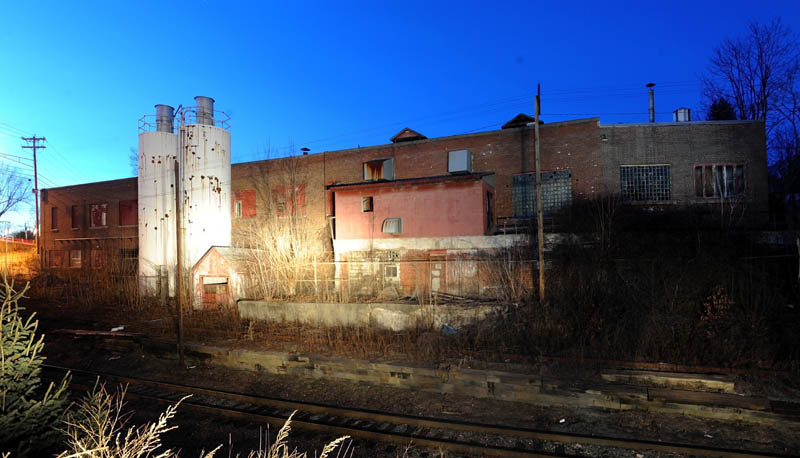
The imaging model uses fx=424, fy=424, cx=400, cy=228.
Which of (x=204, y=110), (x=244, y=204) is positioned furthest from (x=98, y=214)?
(x=204, y=110)

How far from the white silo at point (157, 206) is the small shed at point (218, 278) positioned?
142 inches

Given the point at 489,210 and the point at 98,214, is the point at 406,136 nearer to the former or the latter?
the point at 489,210

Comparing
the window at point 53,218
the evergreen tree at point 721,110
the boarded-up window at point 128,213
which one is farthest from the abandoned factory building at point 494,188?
the window at point 53,218

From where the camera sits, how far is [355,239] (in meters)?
21.4

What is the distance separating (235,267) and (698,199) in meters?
22.4

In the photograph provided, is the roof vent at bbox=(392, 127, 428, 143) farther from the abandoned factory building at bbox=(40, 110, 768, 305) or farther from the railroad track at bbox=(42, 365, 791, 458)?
the railroad track at bbox=(42, 365, 791, 458)

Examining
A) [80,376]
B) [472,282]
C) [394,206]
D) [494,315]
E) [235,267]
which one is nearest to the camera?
[80,376]

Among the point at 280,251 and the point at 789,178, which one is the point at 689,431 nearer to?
the point at 280,251

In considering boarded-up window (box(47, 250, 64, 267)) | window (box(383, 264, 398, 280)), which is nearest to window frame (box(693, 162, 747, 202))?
window (box(383, 264, 398, 280))

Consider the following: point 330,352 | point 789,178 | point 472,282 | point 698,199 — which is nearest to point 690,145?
point 698,199

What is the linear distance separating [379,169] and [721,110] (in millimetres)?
24875

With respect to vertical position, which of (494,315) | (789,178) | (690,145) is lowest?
(494,315)

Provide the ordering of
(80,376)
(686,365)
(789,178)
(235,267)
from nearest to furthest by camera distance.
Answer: (686,365) < (80,376) < (235,267) < (789,178)

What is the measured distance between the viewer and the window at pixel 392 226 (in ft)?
67.1
